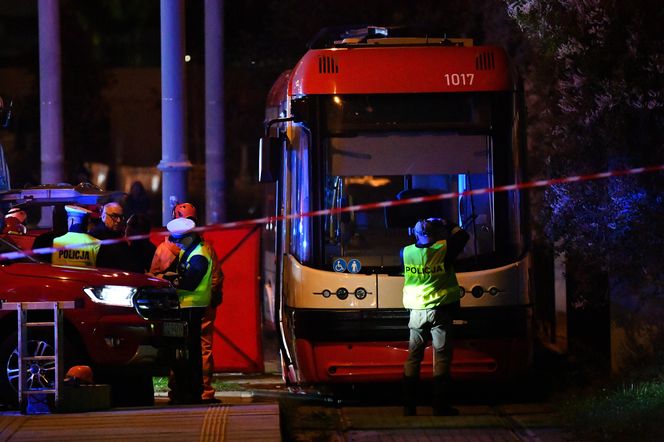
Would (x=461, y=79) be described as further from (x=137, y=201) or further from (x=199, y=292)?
(x=137, y=201)

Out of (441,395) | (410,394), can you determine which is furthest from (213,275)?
(441,395)

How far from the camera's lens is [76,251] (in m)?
11.6

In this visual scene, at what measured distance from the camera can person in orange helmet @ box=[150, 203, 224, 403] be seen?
1170 cm

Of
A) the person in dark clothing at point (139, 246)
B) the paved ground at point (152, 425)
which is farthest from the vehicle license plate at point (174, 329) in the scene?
the person in dark clothing at point (139, 246)

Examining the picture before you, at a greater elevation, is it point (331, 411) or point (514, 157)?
point (514, 157)

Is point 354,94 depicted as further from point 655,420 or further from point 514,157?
point 655,420

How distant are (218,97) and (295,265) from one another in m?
5.84

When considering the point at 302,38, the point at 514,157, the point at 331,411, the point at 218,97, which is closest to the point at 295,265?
the point at 331,411

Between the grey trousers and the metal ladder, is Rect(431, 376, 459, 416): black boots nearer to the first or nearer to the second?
the grey trousers

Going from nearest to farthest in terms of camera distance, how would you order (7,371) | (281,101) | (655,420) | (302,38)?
(655,420)
(7,371)
(281,101)
(302,38)

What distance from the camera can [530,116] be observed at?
1745cm

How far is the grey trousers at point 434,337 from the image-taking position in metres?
10.9

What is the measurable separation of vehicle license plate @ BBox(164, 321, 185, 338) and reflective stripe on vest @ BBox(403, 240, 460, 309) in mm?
1866

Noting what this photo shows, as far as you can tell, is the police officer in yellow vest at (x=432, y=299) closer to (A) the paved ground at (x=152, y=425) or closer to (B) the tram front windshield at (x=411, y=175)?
(B) the tram front windshield at (x=411, y=175)
